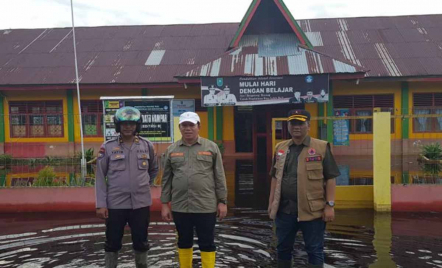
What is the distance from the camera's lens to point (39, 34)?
20.9 m

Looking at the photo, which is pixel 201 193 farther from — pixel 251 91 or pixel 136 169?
pixel 251 91

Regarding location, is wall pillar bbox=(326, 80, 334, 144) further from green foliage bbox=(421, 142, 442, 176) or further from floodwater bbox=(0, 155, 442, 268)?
floodwater bbox=(0, 155, 442, 268)

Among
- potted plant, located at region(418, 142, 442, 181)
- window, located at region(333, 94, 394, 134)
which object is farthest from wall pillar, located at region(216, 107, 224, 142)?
potted plant, located at region(418, 142, 442, 181)

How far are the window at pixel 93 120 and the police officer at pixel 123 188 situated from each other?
13.4 m

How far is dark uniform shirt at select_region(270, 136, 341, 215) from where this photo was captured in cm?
382

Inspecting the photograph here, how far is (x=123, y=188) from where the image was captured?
4.12m

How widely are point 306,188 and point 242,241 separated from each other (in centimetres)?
223

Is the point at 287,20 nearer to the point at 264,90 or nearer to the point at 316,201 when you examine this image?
the point at 264,90

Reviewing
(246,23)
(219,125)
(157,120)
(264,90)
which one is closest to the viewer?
(157,120)

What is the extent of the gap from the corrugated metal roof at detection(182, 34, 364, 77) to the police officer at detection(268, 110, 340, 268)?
10.7 m

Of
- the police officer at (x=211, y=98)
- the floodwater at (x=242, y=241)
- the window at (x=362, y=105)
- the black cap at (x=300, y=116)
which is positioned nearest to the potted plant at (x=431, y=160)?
the window at (x=362, y=105)

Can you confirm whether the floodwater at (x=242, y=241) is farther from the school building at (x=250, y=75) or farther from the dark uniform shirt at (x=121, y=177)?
the school building at (x=250, y=75)

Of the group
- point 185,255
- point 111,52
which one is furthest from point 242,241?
point 111,52

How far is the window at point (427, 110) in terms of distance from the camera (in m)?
16.0
